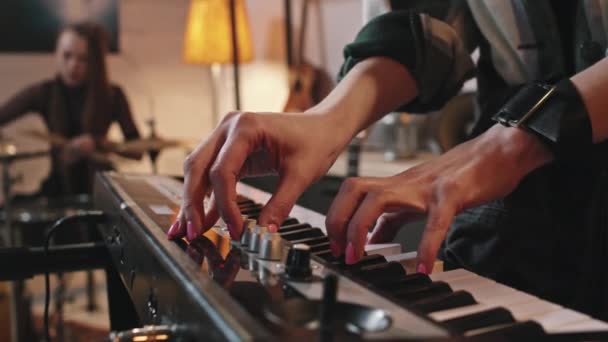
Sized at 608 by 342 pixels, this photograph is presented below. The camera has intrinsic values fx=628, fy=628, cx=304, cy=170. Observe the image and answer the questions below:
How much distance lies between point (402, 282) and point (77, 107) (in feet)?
8.38

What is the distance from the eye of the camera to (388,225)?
0.53 m

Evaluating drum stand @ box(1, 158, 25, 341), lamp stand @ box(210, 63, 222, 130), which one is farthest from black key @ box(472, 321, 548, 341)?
lamp stand @ box(210, 63, 222, 130)

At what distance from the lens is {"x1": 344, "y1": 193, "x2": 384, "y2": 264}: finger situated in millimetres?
431

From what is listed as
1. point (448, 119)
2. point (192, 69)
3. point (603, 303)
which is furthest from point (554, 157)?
point (192, 69)

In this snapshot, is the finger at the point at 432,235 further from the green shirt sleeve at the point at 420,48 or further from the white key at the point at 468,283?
the green shirt sleeve at the point at 420,48

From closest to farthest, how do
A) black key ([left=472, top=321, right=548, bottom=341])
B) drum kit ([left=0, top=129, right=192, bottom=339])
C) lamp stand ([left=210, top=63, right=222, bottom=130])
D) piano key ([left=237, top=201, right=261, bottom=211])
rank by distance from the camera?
black key ([left=472, top=321, right=548, bottom=341]) → piano key ([left=237, top=201, right=261, bottom=211]) → drum kit ([left=0, top=129, right=192, bottom=339]) → lamp stand ([left=210, top=63, right=222, bottom=130])

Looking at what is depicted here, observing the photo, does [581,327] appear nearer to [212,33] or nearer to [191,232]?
[191,232]

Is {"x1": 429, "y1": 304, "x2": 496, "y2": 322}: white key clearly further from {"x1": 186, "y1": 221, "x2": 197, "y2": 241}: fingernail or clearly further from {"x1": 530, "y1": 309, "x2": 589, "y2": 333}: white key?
{"x1": 186, "y1": 221, "x2": 197, "y2": 241}: fingernail

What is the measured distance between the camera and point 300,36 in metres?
2.92

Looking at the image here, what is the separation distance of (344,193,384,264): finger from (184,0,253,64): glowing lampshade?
259 centimetres

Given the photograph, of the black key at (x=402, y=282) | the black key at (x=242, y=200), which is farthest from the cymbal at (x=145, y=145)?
the black key at (x=402, y=282)

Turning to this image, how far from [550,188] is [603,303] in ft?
0.38

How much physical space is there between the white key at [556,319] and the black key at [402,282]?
0.07 m

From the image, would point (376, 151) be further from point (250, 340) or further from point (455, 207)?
point (250, 340)
